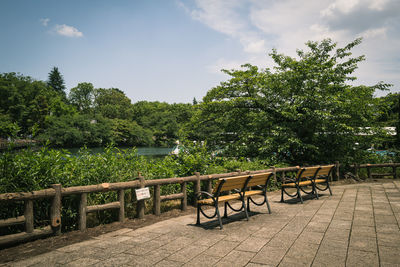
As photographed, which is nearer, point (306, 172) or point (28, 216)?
point (28, 216)

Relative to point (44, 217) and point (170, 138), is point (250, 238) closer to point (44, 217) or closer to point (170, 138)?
point (44, 217)

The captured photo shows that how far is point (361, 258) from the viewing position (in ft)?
11.7

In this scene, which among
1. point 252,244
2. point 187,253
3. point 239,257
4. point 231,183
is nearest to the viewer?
point 239,257

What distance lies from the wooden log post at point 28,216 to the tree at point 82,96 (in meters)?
88.3

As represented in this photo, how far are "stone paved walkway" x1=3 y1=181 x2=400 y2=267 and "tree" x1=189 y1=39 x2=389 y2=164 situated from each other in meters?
6.29

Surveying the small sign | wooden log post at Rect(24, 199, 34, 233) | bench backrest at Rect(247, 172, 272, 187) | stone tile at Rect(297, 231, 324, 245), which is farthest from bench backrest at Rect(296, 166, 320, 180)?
wooden log post at Rect(24, 199, 34, 233)

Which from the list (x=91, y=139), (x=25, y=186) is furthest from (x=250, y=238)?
(x=91, y=139)

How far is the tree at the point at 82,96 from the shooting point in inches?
3488

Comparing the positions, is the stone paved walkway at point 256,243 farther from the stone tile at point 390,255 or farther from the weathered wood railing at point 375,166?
the weathered wood railing at point 375,166

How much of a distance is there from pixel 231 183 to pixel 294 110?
24.6 ft

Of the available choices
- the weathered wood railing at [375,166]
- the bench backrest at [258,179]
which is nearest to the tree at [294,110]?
the weathered wood railing at [375,166]

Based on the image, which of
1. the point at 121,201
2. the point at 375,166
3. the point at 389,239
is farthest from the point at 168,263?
the point at 375,166

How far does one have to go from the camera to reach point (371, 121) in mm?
13492

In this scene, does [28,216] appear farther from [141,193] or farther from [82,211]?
[141,193]
